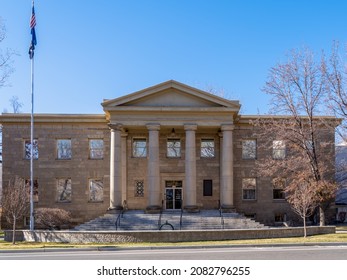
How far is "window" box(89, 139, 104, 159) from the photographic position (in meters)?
37.4

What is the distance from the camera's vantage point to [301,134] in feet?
109

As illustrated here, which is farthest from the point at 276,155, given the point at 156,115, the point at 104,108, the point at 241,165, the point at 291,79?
the point at 104,108

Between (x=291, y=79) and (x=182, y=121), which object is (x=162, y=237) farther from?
(x=291, y=79)

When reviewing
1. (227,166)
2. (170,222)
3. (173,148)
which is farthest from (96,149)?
(227,166)

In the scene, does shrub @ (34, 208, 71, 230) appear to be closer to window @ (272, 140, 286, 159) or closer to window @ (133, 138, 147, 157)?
window @ (133, 138, 147, 157)

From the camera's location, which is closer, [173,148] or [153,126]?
[153,126]

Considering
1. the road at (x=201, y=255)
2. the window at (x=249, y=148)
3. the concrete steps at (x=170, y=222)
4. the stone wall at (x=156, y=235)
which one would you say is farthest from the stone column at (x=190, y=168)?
the road at (x=201, y=255)

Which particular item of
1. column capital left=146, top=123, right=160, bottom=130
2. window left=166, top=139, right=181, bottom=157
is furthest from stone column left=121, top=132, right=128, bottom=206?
window left=166, top=139, right=181, bottom=157

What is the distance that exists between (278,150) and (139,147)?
11800 millimetres

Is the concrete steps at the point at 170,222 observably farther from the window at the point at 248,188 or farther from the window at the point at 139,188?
the window at the point at 248,188

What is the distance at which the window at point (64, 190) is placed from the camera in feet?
122

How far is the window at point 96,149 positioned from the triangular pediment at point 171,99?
5089 millimetres

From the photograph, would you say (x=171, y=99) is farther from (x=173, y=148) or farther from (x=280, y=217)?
(x=280, y=217)

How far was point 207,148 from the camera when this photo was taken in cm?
3778
